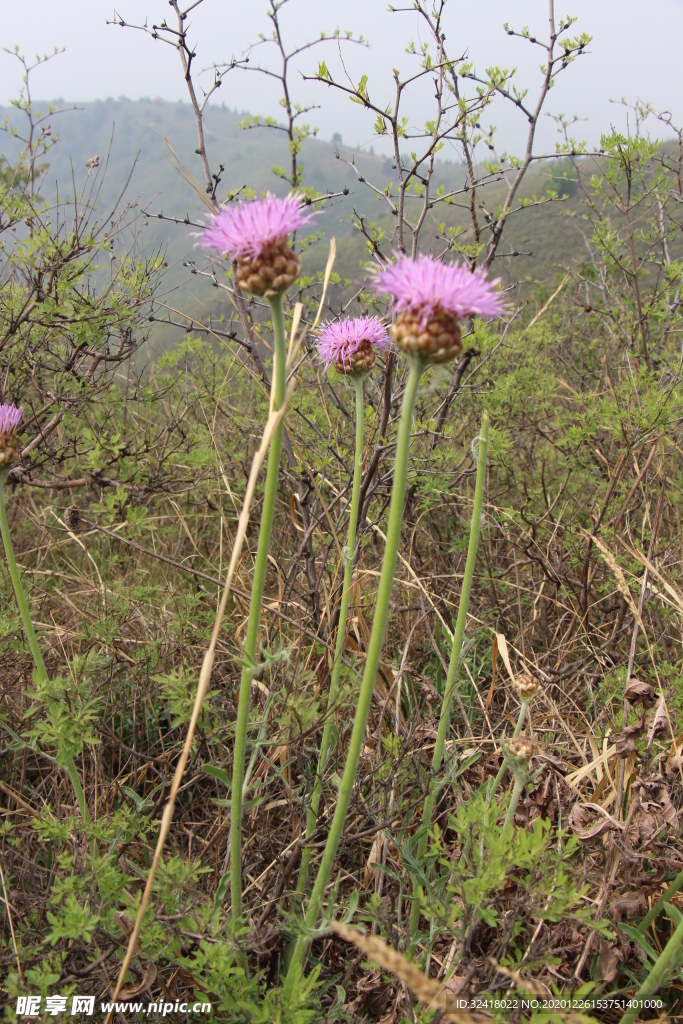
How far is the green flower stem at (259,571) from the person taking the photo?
Result: 5.10ft

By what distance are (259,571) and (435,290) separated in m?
0.82

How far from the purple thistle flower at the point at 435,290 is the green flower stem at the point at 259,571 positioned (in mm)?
277

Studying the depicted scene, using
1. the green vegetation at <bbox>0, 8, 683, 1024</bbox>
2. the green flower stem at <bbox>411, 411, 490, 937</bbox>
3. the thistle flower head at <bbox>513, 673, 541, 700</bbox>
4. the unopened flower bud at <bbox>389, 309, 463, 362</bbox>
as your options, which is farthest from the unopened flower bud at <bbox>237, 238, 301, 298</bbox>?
the thistle flower head at <bbox>513, 673, 541, 700</bbox>

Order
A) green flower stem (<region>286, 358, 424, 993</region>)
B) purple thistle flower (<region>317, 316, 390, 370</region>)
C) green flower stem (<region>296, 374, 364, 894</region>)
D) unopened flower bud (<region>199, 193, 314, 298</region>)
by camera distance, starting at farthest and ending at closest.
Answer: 1. purple thistle flower (<region>317, 316, 390, 370</region>)
2. green flower stem (<region>296, 374, 364, 894</region>)
3. unopened flower bud (<region>199, 193, 314, 298</region>)
4. green flower stem (<region>286, 358, 424, 993</region>)

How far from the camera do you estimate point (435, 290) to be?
1.52m

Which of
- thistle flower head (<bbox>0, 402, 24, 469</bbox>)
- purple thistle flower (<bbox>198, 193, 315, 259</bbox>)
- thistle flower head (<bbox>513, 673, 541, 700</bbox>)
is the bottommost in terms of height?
thistle flower head (<bbox>513, 673, 541, 700</bbox>)

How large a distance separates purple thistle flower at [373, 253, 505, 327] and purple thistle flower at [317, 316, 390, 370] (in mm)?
680

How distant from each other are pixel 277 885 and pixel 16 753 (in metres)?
1.42

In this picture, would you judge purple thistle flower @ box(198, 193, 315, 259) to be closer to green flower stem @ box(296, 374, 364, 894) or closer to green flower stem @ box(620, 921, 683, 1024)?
green flower stem @ box(296, 374, 364, 894)

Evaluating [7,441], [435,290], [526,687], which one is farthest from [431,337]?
[7,441]

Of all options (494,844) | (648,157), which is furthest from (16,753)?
(648,157)

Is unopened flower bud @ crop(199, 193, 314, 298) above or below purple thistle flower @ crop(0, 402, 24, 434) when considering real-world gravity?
above

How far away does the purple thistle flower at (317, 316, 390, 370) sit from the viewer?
2.29 metres

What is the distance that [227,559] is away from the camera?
3.90 meters
